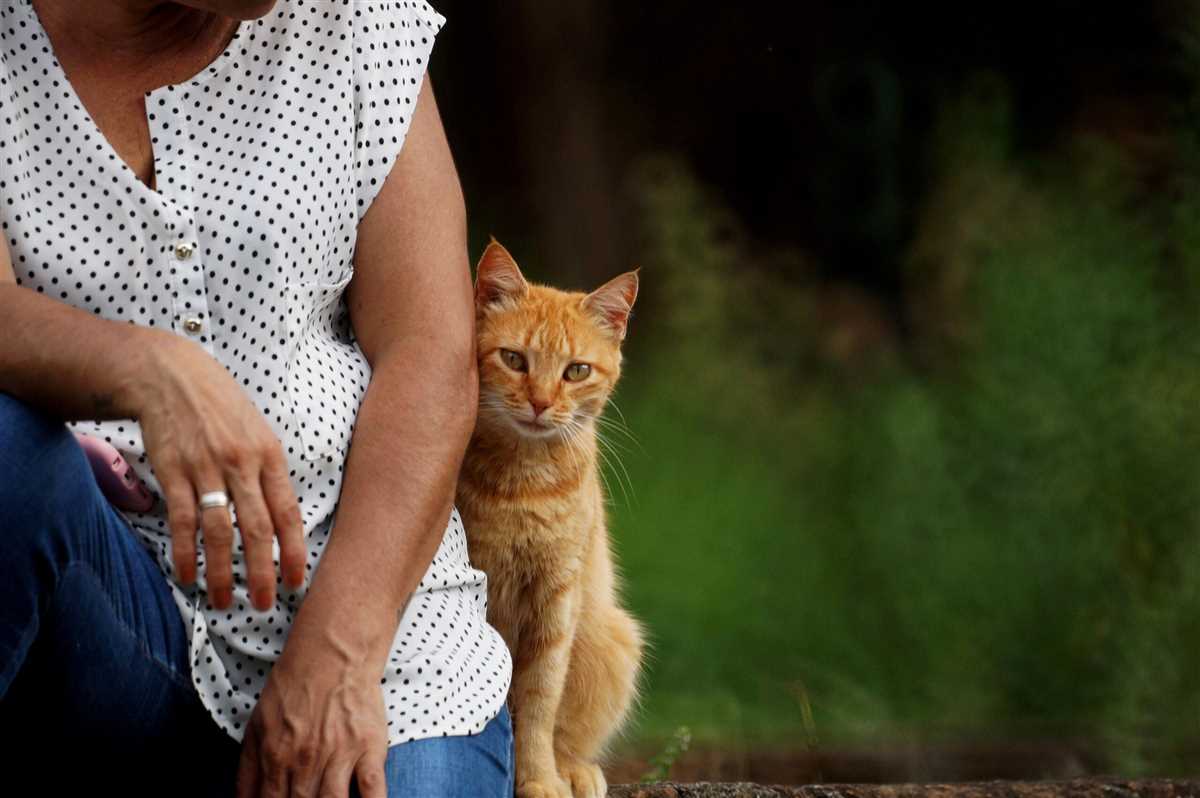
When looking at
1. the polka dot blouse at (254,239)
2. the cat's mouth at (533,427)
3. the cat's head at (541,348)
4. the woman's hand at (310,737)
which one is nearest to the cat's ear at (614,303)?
the cat's head at (541,348)

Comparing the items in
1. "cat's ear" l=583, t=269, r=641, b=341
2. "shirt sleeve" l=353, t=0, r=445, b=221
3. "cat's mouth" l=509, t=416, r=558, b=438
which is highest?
"shirt sleeve" l=353, t=0, r=445, b=221

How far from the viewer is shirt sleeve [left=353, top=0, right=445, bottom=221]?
1856 mm

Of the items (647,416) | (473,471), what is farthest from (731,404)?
(473,471)

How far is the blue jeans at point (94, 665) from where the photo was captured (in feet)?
4.73

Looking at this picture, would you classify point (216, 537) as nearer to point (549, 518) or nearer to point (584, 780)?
point (549, 518)

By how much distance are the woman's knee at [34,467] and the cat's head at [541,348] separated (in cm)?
105

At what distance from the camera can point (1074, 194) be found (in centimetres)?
469

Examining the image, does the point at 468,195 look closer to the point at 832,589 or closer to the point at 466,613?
the point at 832,589

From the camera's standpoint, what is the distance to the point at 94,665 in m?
1.55

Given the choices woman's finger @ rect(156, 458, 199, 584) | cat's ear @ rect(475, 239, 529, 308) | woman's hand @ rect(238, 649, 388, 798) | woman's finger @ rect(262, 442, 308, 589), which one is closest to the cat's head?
cat's ear @ rect(475, 239, 529, 308)

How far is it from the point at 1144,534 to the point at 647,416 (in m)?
1.40

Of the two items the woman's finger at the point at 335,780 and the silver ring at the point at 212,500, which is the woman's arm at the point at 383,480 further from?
the silver ring at the point at 212,500

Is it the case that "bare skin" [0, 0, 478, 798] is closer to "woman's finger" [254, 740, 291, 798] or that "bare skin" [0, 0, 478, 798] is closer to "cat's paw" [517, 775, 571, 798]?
"woman's finger" [254, 740, 291, 798]

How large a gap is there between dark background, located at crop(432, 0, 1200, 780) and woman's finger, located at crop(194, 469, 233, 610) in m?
2.11
